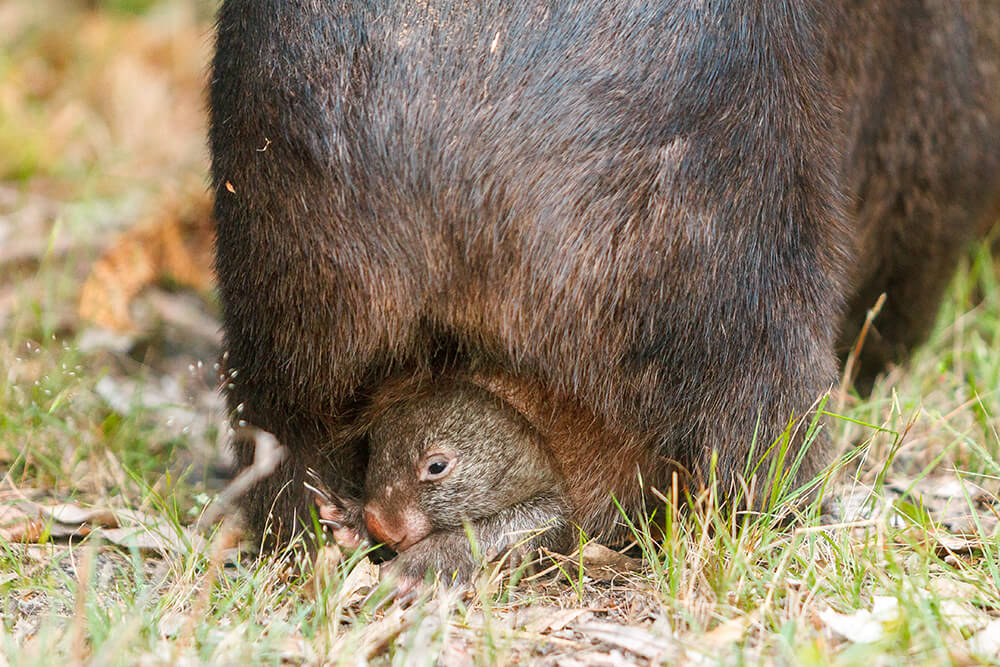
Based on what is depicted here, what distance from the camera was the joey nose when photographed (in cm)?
242

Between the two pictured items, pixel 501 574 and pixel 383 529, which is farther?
pixel 383 529

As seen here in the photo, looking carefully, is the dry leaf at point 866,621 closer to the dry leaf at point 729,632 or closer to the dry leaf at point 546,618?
the dry leaf at point 729,632

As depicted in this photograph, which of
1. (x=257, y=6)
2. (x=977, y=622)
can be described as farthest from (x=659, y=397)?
(x=257, y=6)

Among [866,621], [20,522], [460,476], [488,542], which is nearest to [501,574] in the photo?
[488,542]

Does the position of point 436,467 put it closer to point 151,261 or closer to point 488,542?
point 488,542

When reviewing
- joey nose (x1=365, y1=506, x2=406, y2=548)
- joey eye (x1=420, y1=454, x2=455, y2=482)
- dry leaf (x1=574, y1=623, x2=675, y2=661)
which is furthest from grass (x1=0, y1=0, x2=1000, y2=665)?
joey eye (x1=420, y1=454, x2=455, y2=482)

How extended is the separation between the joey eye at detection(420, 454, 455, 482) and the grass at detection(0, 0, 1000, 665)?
0.77ft

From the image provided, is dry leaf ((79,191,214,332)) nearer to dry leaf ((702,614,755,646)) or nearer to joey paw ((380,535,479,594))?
joey paw ((380,535,479,594))

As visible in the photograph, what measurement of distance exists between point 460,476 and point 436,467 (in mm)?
55

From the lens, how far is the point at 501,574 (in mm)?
2230

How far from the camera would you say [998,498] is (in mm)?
2398

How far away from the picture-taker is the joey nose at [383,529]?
242 cm

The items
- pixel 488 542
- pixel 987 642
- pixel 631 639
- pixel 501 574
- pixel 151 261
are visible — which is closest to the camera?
pixel 987 642

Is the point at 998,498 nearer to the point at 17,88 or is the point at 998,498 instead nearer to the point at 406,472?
the point at 406,472
